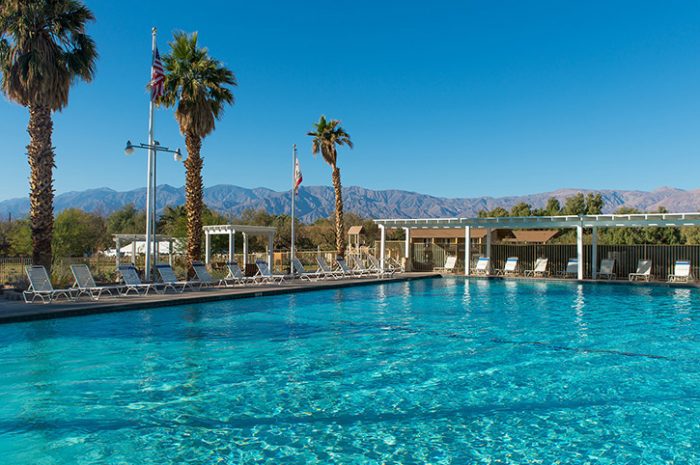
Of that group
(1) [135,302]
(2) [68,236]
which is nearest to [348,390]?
(1) [135,302]

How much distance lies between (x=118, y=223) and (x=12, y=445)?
7384cm

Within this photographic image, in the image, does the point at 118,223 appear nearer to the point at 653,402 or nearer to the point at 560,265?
the point at 560,265

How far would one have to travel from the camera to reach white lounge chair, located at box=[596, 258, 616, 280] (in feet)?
75.4

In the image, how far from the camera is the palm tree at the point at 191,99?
18.9 m

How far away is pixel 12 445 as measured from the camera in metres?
4.81

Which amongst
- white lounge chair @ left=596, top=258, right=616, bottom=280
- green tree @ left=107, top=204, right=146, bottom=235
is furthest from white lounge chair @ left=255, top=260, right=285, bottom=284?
green tree @ left=107, top=204, right=146, bottom=235

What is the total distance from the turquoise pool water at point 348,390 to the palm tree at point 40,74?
16.7ft

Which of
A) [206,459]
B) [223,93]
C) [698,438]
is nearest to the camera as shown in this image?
[206,459]

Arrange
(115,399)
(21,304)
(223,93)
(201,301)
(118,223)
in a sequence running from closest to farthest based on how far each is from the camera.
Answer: (115,399)
(21,304)
(201,301)
(223,93)
(118,223)

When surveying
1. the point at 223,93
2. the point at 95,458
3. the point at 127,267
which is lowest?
the point at 95,458

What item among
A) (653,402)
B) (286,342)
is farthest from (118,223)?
(653,402)

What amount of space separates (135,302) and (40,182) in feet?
16.9

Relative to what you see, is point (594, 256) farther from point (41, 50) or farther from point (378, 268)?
point (41, 50)

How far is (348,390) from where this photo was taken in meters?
6.54
